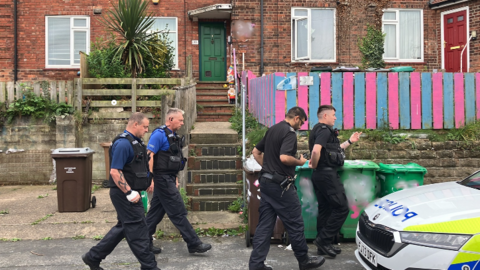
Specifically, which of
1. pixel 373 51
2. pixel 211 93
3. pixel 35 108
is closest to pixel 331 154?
pixel 373 51

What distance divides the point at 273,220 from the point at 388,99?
Result: 4.25 meters

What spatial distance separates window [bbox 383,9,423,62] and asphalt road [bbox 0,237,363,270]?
10717 mm

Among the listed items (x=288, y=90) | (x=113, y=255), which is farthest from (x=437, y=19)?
(x=113, y=255)

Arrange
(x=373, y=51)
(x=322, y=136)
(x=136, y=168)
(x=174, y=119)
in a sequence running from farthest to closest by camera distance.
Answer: (x=373, y=51)
(x=174, y=119)
(x=322, y=136)
(x=136, y=168)

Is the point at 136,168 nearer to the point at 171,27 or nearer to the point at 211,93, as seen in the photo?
the point at 211,93

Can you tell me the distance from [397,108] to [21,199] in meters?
7.45

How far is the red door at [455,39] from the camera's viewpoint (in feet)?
46.3

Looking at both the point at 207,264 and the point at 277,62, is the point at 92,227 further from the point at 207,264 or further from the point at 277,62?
the point at 277,62

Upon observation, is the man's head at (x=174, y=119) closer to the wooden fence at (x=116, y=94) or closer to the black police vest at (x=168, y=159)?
the black police vest at (x=168, y=159)

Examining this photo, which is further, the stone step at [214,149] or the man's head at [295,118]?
the stone step at [214,149]

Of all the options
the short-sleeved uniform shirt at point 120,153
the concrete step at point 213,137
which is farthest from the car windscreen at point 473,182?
the concrete step at point 213,137

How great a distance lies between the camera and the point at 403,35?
1485cm

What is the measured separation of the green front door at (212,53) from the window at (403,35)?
564 cm

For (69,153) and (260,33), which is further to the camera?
(260,33)
